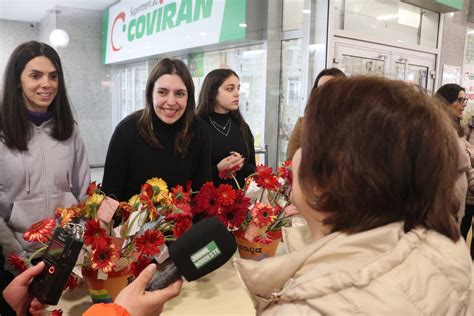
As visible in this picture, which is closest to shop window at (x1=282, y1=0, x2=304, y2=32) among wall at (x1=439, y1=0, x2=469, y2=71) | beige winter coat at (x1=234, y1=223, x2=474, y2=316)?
wall at (x1=439, y1=0, x2=469, y2=71)

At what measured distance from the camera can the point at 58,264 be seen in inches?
33.3

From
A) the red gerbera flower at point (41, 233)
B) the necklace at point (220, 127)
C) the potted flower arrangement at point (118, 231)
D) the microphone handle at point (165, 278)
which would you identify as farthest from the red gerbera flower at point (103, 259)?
the necklace at point (220, 127)

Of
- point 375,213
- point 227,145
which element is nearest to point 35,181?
point 227,145

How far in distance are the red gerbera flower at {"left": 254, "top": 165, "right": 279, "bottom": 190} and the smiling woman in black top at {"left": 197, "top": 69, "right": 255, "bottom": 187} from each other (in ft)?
2.11

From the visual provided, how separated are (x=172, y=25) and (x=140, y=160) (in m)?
2.61

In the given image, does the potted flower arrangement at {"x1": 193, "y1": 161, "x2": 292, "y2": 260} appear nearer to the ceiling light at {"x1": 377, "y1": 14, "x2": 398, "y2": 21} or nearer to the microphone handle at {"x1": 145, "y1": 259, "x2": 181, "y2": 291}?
the microphone handle at {"x1": 145, "y1": 259, "x2": 181, "y2": 291}

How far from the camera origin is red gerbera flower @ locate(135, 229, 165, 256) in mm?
1039

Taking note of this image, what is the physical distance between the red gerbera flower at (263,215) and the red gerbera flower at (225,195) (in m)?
0.10

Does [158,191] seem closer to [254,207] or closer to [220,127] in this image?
[254,207]

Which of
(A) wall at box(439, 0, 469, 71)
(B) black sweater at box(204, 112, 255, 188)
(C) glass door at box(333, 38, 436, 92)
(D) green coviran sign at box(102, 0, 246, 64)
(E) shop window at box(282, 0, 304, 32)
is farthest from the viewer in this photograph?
(A) wall at box(439, 0, 469, 71)

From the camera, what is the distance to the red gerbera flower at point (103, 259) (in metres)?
1.01

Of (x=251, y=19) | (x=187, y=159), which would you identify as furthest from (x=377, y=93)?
(x=251, y=19)

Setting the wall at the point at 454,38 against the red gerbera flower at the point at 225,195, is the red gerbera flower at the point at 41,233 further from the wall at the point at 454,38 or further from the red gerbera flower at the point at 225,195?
the wall at the point at 454,38

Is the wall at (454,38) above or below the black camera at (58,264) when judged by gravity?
above
